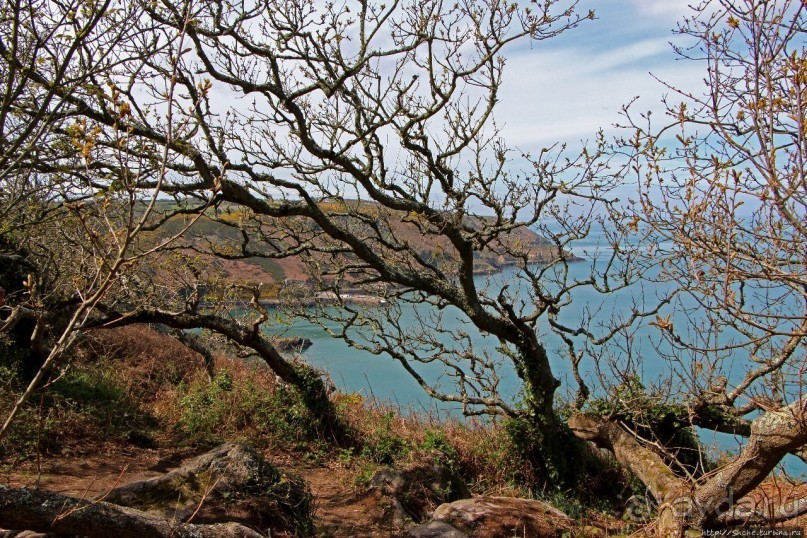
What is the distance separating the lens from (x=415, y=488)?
616 cm

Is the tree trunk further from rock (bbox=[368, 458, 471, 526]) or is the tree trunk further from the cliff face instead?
the cliff face

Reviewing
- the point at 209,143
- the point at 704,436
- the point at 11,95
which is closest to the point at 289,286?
the point at 209,143

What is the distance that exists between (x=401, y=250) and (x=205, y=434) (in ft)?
11.9

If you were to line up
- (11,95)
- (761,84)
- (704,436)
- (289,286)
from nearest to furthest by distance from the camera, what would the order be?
1. (11,95)
2. (761,84)
3. (289,286)
4. (704,436)

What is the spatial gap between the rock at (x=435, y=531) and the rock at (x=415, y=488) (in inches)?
32.0

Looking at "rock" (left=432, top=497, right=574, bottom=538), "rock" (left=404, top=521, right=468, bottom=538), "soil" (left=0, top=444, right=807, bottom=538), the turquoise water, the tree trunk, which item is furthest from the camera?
the turquoise water

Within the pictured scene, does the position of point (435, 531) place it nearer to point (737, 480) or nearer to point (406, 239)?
point (737, 480)

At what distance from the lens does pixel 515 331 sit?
790cm

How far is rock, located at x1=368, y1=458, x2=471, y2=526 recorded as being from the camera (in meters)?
5.89

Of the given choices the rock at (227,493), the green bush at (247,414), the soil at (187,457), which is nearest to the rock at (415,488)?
the soil at (187,457)

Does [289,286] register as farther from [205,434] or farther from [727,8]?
[727,8]

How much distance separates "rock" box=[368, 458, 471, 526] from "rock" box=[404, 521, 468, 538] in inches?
32.0

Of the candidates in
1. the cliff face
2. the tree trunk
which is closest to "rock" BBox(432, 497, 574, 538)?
the tree trunk

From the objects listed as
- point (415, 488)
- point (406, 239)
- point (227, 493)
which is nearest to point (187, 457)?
point (227, 493)
